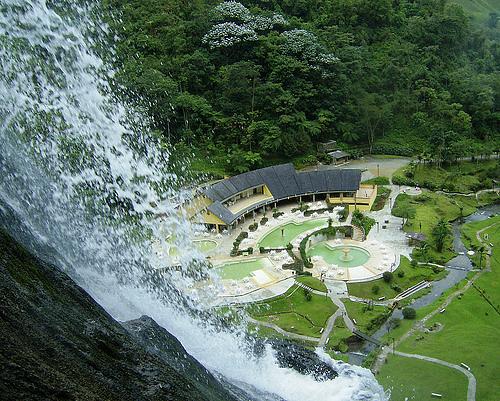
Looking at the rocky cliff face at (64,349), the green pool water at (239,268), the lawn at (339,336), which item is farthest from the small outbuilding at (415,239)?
the rocky cliff face at (64,349)

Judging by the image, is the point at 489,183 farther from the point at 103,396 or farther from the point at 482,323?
the point at 103,396

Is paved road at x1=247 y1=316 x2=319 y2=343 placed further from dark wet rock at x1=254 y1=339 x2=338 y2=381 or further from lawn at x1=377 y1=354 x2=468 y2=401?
dark wet rock at x1=254 y1=339 x2=338 y2=381

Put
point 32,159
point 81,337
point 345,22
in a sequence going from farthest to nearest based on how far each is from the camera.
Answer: point 345,22 < point 32,159 < point 81,337

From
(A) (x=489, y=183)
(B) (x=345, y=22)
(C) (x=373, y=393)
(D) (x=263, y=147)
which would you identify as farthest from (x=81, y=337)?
(B) (x=345, y=22)

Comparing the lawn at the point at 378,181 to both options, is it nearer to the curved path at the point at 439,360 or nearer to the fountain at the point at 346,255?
the fountain at the point at 346,255

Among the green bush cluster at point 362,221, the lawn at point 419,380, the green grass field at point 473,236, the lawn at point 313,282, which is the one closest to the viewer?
the lawn at point 419,380

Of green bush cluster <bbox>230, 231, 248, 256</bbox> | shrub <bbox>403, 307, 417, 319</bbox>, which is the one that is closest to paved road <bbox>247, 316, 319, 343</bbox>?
shrub <bbox>403, 307, 417, 319</bbox>
